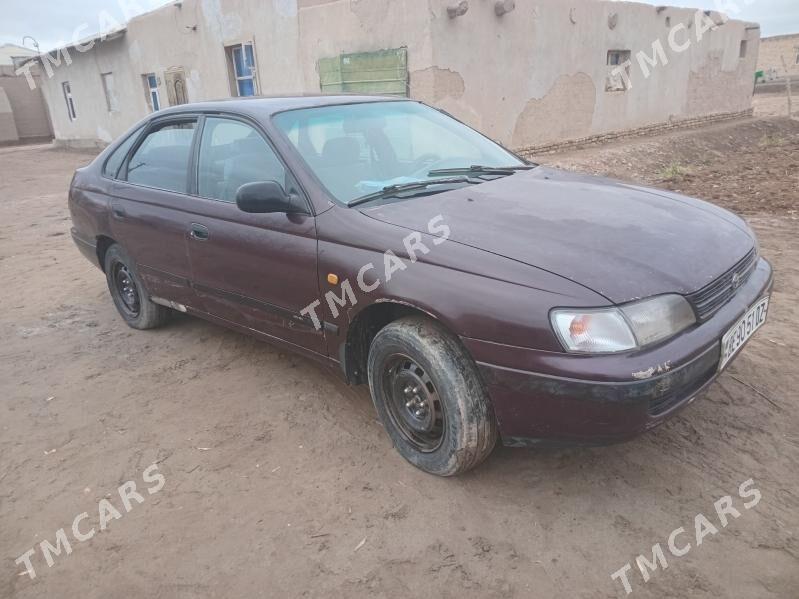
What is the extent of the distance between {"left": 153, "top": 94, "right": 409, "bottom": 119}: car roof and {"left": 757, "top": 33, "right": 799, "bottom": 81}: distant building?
42.5 meters

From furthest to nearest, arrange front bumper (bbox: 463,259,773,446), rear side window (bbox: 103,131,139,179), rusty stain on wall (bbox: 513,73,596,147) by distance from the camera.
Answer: rusty stain on wall (bbox: 513,73,596,147), rear side window (bbox: 103,131,139,179), front bumper (bbox: 463,259,773,446)

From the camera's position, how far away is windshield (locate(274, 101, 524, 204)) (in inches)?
115

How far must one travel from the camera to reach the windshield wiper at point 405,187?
2758mm

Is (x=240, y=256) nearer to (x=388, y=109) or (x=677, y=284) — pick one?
(x=388, y=109)

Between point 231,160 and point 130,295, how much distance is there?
1.75 m

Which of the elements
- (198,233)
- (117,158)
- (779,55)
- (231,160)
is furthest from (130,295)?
(779,55)

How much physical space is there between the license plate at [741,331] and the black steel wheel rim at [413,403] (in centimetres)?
113

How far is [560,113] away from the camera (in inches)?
461

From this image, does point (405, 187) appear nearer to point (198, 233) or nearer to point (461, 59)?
point (198, 233)

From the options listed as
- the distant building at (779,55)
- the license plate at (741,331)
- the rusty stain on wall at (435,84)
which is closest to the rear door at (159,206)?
the license plate at (741,331)

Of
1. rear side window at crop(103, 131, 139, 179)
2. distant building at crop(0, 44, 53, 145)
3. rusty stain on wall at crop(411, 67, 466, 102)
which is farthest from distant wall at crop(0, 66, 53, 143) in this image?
rear side window at crop(103, 131, 139, 179)

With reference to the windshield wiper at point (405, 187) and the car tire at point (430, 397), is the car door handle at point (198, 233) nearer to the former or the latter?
the windshield wiper at point (405, 187)

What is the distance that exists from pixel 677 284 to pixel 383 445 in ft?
4.90

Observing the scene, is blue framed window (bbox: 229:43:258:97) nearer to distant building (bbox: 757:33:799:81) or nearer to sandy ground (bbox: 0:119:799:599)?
sandy ground (bbox: 0:119:799:599)
